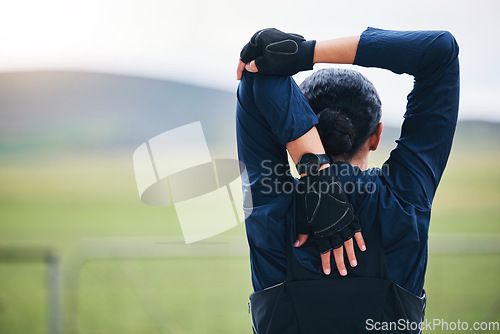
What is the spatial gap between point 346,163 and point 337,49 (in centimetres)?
18

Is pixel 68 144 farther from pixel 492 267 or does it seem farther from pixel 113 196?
pixel 492 267

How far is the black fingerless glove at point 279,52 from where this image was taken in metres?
0.69

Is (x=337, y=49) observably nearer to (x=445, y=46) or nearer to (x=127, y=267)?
(x=445, y=46)

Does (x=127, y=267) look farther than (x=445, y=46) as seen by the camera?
Yes

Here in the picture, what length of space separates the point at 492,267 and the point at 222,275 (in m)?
2.59

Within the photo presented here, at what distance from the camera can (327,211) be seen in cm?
68

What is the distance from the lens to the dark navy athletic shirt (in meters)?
0.69

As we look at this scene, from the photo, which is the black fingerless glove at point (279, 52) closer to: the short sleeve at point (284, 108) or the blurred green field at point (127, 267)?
the short sleeve at point (284, 108)

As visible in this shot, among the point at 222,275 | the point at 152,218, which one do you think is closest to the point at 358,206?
the point at 222,275

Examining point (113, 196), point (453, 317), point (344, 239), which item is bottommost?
point (113, 196)

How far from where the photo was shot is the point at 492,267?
388 centimetres

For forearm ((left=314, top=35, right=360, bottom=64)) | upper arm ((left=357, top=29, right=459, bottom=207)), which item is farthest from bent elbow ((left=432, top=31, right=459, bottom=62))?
forearm ((left=314, top=35, right=360, bottom=64))

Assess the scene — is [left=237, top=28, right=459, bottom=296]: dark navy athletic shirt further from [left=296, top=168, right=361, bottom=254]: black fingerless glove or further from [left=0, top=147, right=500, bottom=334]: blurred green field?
[left=0, top=147, right=500, bottom=334]: blurred green field

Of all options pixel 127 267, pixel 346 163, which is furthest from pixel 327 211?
pixel 127 267
